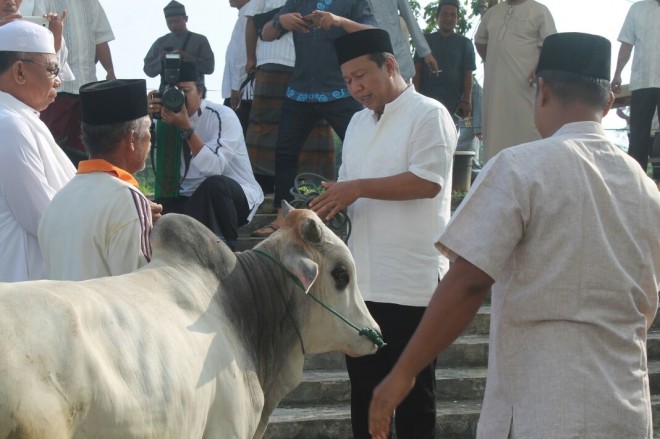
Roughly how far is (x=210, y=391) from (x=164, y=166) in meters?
3.81

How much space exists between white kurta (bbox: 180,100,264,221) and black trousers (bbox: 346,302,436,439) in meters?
2.27

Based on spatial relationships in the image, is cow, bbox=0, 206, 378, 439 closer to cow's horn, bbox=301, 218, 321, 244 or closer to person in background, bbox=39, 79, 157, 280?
cow's horn, bbox=301, 218, 321, 244

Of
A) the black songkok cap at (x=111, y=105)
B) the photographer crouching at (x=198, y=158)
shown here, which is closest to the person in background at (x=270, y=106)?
the photographer crouching at (x=198, y=158)

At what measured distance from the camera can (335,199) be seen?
4906 millimetres

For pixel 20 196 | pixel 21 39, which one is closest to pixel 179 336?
pixel 20 196

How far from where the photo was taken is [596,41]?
131 inches

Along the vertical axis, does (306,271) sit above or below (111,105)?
below

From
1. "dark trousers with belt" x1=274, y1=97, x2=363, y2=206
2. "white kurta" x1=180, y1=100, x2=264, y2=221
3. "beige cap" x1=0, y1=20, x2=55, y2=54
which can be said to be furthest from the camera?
"dark trousers with belt" x1=274, y1=97, x2=363, y2=206

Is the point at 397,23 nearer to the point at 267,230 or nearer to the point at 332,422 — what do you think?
the point at 267,230

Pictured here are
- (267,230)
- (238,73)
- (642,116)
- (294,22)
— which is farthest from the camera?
(642,116)

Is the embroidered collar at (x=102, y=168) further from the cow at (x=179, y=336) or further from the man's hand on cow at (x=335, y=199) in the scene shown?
the man's hand on cow at (x=335, y=199)

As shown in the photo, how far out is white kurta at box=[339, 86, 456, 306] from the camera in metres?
5.00

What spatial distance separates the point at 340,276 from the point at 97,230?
0.97m

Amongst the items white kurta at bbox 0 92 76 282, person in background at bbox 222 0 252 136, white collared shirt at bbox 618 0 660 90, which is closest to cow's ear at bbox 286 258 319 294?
white kurta at bbox 0 92 76 282
